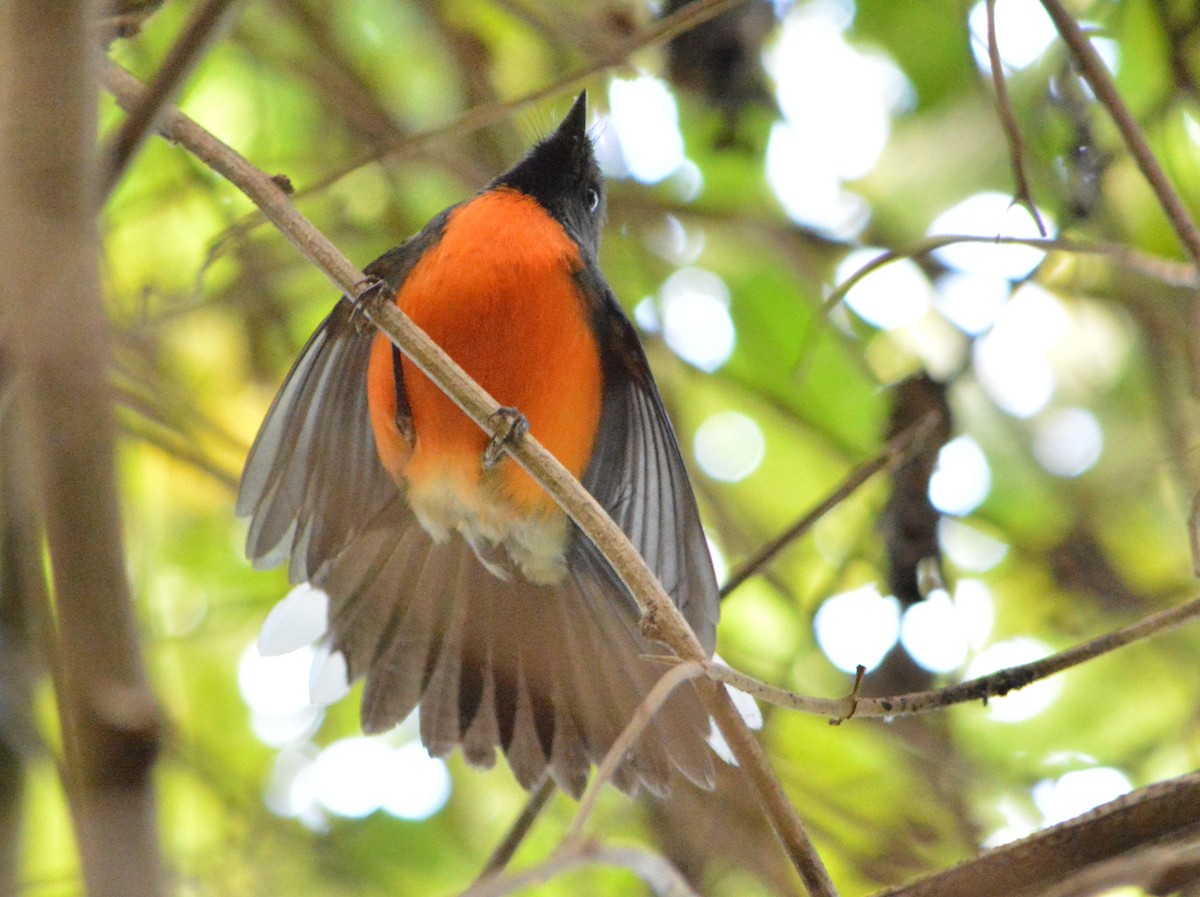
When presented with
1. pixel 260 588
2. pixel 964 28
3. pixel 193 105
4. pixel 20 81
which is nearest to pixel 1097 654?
pixel 20 81

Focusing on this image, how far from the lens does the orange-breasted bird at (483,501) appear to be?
3209 mm

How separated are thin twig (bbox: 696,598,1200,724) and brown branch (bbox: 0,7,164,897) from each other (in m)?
1.06

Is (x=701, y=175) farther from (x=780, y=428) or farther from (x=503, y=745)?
(x=503, y=745)

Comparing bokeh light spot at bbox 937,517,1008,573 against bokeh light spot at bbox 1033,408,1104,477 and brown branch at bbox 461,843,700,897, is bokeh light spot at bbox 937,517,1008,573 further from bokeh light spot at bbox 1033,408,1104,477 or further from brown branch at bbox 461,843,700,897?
brown branch at bbox 461,843,700,897

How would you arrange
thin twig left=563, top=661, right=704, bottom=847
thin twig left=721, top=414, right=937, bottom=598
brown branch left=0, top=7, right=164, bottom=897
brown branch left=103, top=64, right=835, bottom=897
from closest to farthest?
brown branch left=0, top=7, right=164, bottom=897, thin twig left=563, top=661, right=704, bottom=847, brown branch left=103, top=64, right=835, bottom=897, thin twig left=721, top=414, right=937, bottom=598

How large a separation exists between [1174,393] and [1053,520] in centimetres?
55

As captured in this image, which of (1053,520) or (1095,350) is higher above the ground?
(1095,350)

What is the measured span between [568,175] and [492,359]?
1.09 metres

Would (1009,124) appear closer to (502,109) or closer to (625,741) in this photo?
(502,109)

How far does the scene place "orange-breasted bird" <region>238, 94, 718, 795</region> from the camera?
126 inches

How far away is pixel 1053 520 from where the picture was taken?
4.20 meters

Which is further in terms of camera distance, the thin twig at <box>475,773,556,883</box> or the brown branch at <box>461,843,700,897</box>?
the thin twig at <box>475,773,556,883</box>

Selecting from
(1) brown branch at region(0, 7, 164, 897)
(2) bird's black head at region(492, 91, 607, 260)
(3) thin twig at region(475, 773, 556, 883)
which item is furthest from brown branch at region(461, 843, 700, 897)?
(2) bird's black head at region(492, 91, 607, 260)

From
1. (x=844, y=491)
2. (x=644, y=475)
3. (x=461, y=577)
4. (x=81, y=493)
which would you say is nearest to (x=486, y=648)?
(x=461, y=577)
